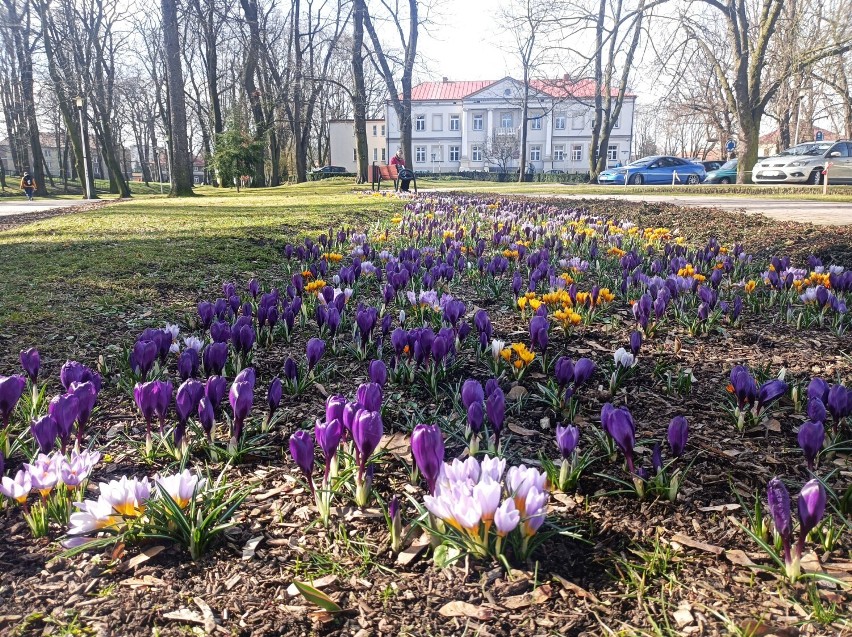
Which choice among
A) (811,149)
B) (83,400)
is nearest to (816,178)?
(811,149)

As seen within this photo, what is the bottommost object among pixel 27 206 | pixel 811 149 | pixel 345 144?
pixel 27 206

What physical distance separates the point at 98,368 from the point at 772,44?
3177cm

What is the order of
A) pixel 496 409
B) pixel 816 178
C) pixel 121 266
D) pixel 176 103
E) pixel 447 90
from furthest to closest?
pixel 447 90 → pixel 816 178 → pixel 176 103 → pixel 121 266 → pixel 496 409

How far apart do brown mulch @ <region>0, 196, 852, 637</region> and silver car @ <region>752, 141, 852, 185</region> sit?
73.8 feet

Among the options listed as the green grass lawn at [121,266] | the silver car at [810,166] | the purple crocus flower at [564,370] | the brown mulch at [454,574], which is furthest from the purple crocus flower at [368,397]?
the silver car at [810,166]

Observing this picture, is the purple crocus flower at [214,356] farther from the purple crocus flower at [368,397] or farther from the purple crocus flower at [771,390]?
the purple crocus flower at [771,390]

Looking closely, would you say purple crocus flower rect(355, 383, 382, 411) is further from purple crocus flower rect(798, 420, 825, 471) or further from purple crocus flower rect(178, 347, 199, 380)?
purple crocus flower rect(798, 420, 825, 471)

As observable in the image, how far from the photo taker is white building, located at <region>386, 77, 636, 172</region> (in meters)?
70.3

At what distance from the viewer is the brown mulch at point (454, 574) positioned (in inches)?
58.6

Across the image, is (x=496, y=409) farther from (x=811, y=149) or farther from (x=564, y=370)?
(x=811, y=149)

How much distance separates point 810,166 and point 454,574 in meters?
24.2

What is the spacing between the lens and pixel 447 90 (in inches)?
2997

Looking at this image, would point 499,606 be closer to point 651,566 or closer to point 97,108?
point 651,566

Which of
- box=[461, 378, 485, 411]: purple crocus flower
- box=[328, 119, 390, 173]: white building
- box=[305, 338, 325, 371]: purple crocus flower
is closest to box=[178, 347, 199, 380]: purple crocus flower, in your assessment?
box=[305, 338, 325, 371]: purple crocus flower
